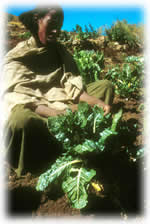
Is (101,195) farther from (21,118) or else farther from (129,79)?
(129,79)

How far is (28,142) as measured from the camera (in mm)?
2033

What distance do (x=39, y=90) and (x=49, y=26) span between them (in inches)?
27.5

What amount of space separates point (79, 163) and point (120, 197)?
50cm

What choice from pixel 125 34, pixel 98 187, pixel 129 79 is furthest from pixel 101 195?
pixel 125 34

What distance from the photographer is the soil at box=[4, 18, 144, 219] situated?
1838 millimetres

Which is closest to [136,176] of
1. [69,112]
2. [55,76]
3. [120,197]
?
[120,197]

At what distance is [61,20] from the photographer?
2.33m

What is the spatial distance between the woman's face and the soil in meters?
1.35

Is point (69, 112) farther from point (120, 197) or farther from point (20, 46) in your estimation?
point (20, 46)

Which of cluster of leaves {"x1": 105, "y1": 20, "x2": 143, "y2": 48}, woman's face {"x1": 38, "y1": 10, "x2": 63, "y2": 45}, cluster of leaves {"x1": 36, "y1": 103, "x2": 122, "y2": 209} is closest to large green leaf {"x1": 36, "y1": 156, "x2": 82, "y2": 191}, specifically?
cluster of leaves {"x1": 36, "y1": 103, "x2": 122, "y2": 209}

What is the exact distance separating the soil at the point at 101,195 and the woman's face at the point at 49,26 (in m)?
1.35

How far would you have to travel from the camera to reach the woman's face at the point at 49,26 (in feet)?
7.30

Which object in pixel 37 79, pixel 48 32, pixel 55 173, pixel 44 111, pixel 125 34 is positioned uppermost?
pixel 125 34

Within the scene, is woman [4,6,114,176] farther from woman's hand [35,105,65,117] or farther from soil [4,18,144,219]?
soil [4,18,144,219]
